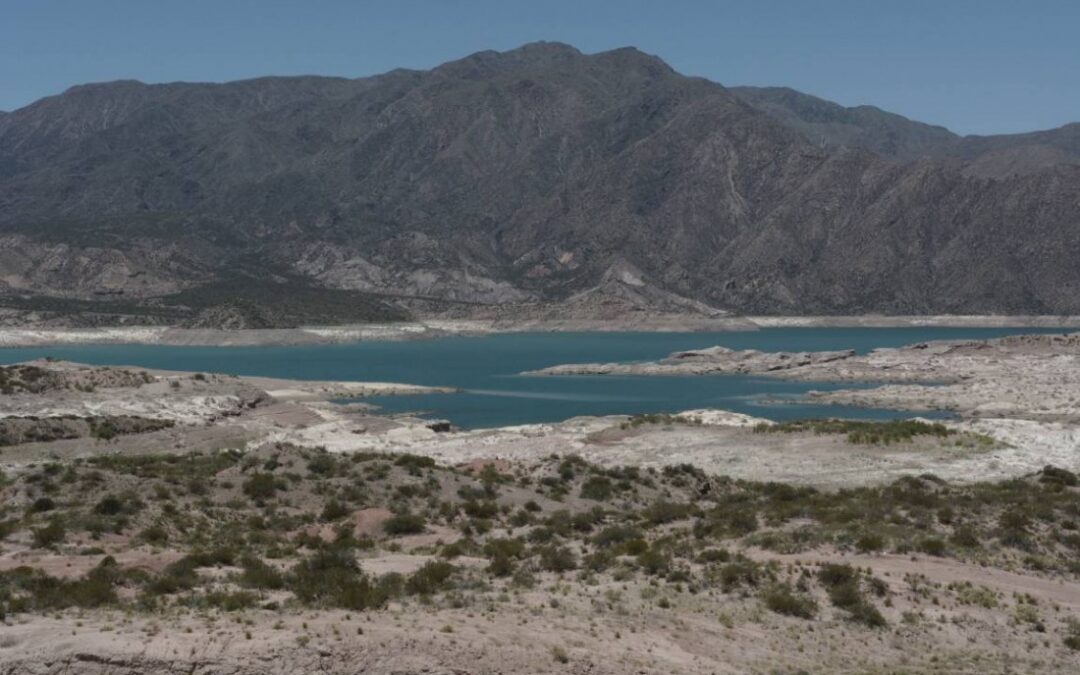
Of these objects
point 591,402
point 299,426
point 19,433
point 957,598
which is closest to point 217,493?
point 957,598

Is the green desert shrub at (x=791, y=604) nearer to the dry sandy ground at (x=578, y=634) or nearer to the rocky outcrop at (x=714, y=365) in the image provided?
the dry sandy ground at (x=578, y=634)

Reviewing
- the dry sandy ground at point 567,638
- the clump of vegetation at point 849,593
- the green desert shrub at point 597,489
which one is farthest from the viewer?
the green desert shrub at point 597,489

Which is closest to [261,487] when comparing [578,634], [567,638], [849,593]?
[578,634]

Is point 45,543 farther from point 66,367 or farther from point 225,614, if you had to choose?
point 66,367

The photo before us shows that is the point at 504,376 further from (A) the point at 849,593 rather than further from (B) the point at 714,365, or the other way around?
(A) the point at 849,593

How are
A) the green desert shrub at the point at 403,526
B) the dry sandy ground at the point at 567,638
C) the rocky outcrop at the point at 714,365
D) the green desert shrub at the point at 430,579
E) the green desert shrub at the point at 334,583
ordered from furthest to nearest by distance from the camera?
the rocky outcrop at the point at 714,365 < the green desert shrub at the point at 403,526 < the green desert shrub at the point at 430,579 < the green desert shrub at the point at 334,583 < the dry sandy ground at the point at 567,638

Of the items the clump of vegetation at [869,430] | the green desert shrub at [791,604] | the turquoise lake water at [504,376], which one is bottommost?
the turquoise lake water at [504,376]

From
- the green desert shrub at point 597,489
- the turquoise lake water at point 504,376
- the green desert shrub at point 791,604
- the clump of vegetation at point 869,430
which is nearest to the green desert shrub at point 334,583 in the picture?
the green desert shrub at point 791,604

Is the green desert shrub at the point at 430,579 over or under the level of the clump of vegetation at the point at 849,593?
over

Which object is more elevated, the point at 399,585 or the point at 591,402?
the point at 399,585
